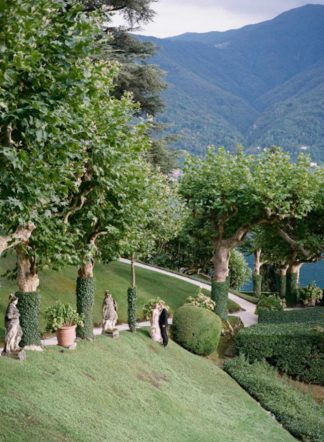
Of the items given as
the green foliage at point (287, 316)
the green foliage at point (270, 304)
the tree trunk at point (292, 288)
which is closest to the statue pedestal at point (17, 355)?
the green foliage at point (287, 316)

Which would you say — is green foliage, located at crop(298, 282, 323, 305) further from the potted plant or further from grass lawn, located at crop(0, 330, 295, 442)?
the potted plant

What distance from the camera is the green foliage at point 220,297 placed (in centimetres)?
3431

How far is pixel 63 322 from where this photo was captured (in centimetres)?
2258

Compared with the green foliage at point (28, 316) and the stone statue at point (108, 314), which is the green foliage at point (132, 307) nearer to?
the stone statue at point (108, 314)

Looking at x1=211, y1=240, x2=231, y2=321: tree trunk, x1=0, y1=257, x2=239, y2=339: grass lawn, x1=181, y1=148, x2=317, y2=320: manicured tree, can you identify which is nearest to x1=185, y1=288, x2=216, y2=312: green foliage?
x1=211, y1=240, x2=231, y2=321: tree trunk

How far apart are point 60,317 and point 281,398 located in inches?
411

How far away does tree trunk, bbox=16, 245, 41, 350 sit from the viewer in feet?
67.2

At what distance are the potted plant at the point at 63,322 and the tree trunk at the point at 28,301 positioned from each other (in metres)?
1.42

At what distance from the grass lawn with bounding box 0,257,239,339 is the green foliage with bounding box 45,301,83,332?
3.83 meters

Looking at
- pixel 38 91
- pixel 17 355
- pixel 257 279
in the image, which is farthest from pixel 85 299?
pixel 257 279

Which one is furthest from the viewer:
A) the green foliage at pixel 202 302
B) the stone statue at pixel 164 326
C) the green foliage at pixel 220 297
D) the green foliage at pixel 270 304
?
the green foliage at pixel 270 304

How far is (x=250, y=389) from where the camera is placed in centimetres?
2605

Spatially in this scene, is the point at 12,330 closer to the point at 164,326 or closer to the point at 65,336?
the point at 65,336

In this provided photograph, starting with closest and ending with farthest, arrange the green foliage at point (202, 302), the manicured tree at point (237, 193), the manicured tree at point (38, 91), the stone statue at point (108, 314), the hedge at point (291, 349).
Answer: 1. the manicured tree at point (38, 91)
2. the stone statue at point (108, 314)
3. the hedge at point (291, 349)
4. the green foliage at point (202, 302)
5. the manicured tree at point (237, 193)
